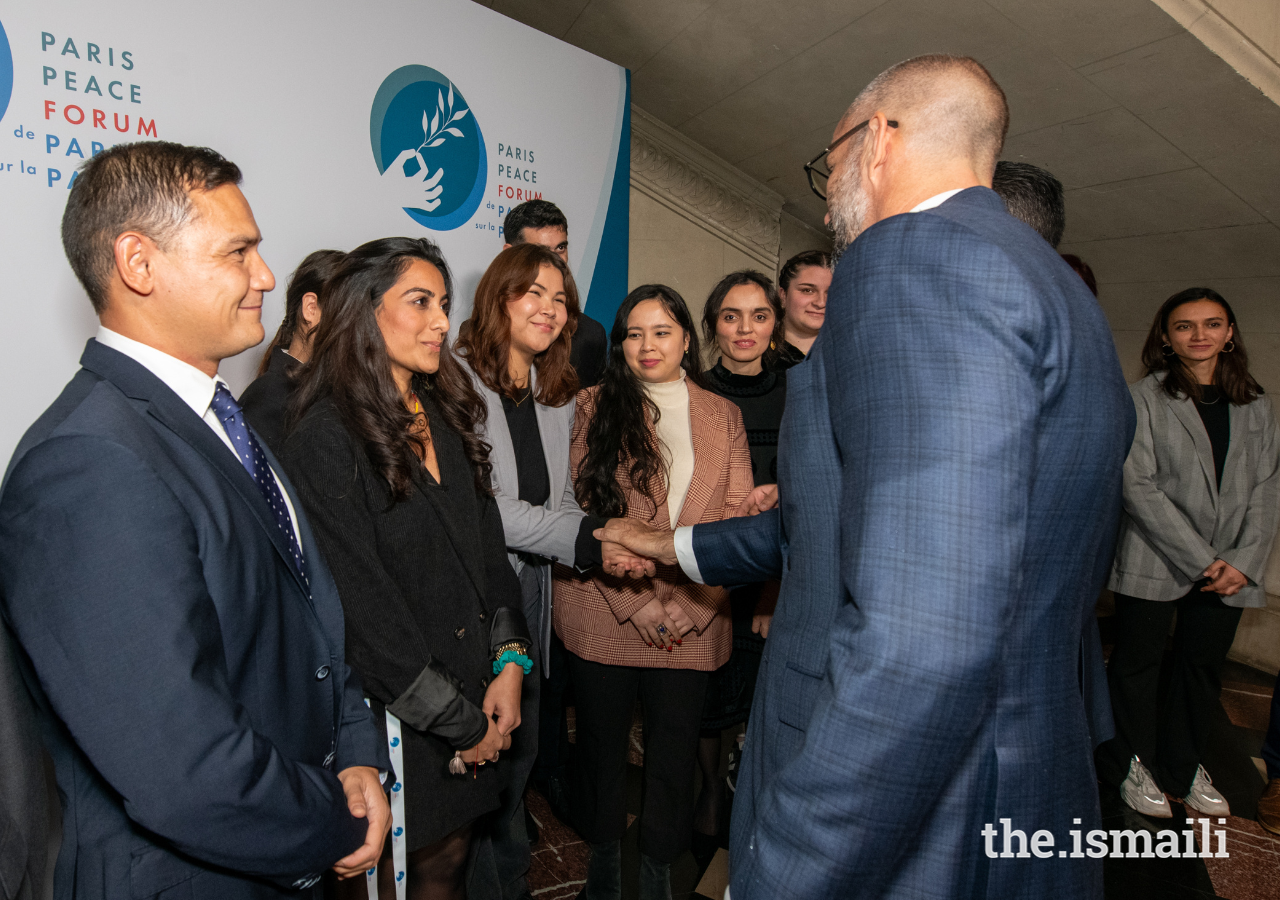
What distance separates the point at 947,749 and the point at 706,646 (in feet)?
4.70

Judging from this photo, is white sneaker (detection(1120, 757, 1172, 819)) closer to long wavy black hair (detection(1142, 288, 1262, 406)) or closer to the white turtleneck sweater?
long wavy black hair (detection(1142, 288, 1262, 406))

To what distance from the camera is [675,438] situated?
7.57 ft

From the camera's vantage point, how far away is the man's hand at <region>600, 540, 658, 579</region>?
1911mm

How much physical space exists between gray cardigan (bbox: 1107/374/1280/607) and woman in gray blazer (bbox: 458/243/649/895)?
2.21m

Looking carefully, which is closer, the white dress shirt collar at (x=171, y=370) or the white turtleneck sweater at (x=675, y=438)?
the white dress shirt collar at (x=171, y=370)

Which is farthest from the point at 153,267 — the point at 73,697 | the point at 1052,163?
the point at 1052,163

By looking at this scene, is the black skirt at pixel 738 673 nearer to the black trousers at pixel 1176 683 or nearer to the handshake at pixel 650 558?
the handshake at pixel 650 558

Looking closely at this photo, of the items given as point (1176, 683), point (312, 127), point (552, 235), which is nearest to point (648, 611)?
point (552, 235)

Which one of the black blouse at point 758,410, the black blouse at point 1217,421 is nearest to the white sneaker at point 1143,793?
the black blouse at point 1217,421

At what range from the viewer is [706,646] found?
83.6 inches

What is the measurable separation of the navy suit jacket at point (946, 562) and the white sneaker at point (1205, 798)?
8.32 ft

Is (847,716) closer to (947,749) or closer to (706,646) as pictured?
(947,749)

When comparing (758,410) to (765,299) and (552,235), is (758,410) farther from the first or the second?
(552,235)

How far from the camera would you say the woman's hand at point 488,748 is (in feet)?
5.04
